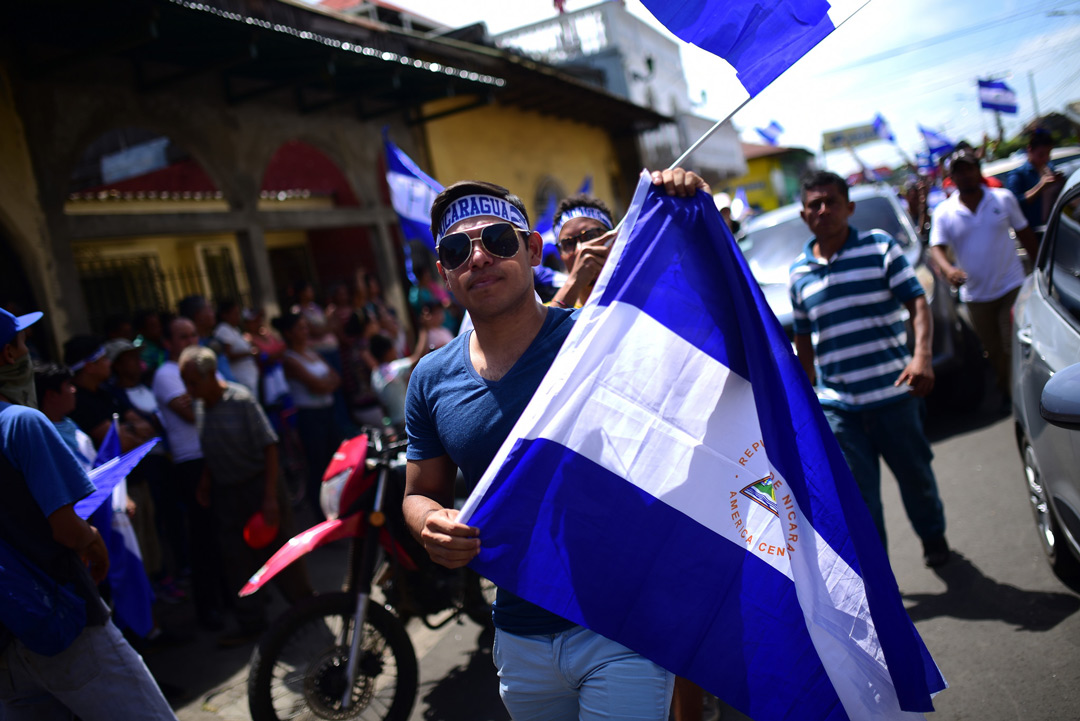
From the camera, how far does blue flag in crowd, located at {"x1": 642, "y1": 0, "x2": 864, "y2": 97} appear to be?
2.37 m

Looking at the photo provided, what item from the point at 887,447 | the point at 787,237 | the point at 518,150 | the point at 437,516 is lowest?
the point at 887,447

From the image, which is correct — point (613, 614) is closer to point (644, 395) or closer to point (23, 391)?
point (644, 395)

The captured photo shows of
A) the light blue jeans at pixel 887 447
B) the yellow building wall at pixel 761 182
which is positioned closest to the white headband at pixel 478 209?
the light blue jeans at pixel 887 447

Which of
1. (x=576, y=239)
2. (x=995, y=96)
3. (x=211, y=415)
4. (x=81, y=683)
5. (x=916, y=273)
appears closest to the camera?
(x=81, y=683)

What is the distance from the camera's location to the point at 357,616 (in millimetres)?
3855

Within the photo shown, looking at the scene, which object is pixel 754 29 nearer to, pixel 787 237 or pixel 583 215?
pixel 583 215

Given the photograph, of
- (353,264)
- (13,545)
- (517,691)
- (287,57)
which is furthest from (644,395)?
(353,264)

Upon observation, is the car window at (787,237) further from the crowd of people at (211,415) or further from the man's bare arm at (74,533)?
the man's bare arm at (74,533)

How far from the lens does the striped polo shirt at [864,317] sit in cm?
422

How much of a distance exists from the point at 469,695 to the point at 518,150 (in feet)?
44.2

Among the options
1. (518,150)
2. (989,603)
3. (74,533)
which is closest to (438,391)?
(74,533)

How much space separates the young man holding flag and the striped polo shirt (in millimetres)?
2086

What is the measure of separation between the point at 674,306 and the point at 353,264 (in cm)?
1192

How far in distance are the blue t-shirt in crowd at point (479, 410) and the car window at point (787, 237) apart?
6533 millimetres
